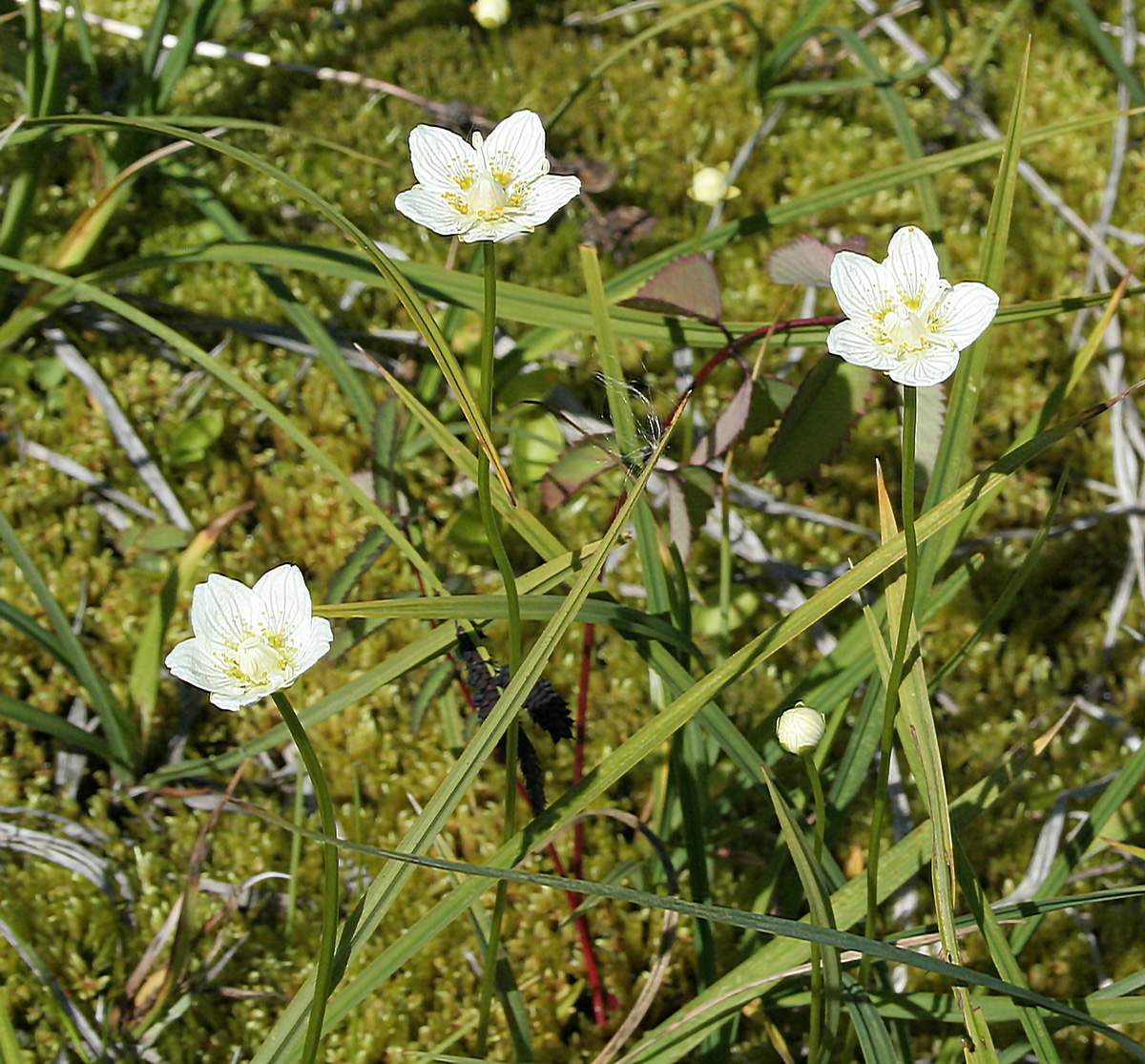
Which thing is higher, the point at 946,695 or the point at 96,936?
the point at 946,695

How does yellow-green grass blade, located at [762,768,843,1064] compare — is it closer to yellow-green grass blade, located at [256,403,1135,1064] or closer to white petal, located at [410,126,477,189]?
yellow-green grass blade, located at [256,403,1135,1064]

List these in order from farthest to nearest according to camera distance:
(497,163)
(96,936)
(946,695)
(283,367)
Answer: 1. (283,367)
2. (946,695)
3. (96,936)
4. (497,163)

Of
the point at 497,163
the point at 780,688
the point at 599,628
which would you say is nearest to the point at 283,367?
the point at 599,628

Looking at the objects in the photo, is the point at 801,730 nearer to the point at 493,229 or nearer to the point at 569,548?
the point at 493,229

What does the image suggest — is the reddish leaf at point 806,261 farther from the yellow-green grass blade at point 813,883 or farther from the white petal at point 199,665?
the white petal at point 199,665

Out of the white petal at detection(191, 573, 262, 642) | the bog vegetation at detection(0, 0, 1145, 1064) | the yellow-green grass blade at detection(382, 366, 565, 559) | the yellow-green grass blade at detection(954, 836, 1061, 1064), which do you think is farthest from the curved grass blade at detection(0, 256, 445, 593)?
the yellow-green grass blade at detection(954, 836, 1061, 1064)

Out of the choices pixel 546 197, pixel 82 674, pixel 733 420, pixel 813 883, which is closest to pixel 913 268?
pixel 733 420

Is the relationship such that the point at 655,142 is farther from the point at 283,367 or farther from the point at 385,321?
the point at 283,367
